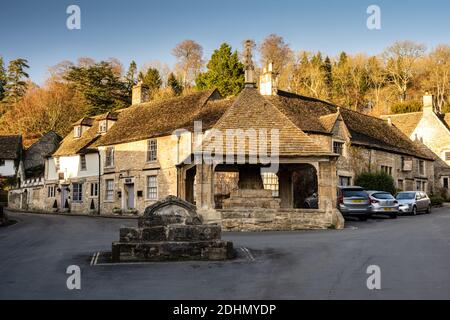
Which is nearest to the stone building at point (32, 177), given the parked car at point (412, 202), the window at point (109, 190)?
the window at point (109, 190)

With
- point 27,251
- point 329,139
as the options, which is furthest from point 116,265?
point 329,139

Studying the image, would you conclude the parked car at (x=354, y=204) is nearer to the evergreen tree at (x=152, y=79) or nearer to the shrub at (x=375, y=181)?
the shrub at (x=375, y=181)

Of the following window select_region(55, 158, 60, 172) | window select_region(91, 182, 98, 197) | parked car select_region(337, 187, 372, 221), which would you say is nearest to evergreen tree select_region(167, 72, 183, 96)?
window select_region(55, 158, 60, 172)

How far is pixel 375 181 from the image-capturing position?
34156 millimetres

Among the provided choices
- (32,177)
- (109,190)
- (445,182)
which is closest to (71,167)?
(109,190)

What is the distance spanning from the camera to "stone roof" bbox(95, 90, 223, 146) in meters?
32.9

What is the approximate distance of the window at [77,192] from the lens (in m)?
39.6

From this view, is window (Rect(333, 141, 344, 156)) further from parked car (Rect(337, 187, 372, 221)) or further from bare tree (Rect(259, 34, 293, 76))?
bare tree (Rect(259, 34, 293, 76))

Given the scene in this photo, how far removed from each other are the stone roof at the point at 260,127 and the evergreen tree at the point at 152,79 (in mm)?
48033

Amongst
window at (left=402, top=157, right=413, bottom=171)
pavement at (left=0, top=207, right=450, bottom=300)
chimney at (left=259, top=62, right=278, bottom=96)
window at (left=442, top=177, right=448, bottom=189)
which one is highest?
chimney at (left=259, top=62, right=278, bottom=96)

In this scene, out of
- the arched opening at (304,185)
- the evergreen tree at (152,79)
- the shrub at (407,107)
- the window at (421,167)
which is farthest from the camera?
the evergreen tree at (152,79)

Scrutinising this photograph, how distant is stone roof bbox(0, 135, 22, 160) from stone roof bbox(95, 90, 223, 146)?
18.3 meters

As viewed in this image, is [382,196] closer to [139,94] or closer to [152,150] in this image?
[152,150]

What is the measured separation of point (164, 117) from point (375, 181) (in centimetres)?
1524
